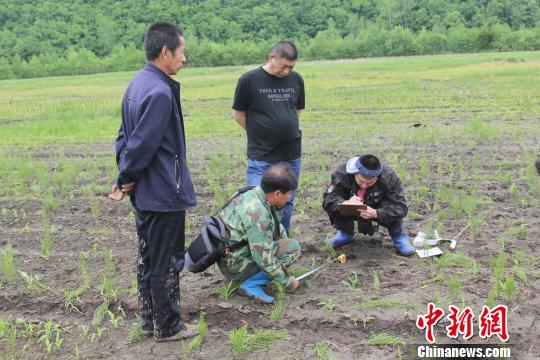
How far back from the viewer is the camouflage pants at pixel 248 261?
425cm

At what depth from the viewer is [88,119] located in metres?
16.5

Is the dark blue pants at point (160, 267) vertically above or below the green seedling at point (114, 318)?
above

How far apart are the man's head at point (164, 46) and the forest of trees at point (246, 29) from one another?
56.9 metres

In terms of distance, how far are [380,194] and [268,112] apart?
130 centimetres

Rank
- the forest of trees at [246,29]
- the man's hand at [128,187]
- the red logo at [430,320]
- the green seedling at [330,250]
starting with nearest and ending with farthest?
the man's hand at [128,187] → the red logo at [430,320] → the green seedling at [330,250] → the forest of trees at [246,29]

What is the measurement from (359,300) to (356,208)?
2.98ft

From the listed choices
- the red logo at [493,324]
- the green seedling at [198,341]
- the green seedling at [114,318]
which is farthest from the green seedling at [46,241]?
the red logo at [493,324]

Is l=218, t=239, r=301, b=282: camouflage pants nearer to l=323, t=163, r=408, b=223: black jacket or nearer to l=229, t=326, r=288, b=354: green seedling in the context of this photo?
l=229, t=326, r=288, b=354: green seedling

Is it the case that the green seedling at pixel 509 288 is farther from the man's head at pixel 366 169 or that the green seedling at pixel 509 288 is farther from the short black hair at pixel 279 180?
the short black hair at pixel 279 180

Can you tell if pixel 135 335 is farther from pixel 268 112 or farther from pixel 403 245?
pixel 403 245

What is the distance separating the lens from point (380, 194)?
515 cm

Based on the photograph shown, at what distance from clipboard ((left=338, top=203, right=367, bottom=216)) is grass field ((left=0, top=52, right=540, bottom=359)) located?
Answer: 470mm

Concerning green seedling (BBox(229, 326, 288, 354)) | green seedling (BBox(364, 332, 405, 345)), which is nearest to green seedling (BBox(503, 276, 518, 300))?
green seedling (BBox(364, 332, 405, 345))

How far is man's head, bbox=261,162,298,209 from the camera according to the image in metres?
4.05
